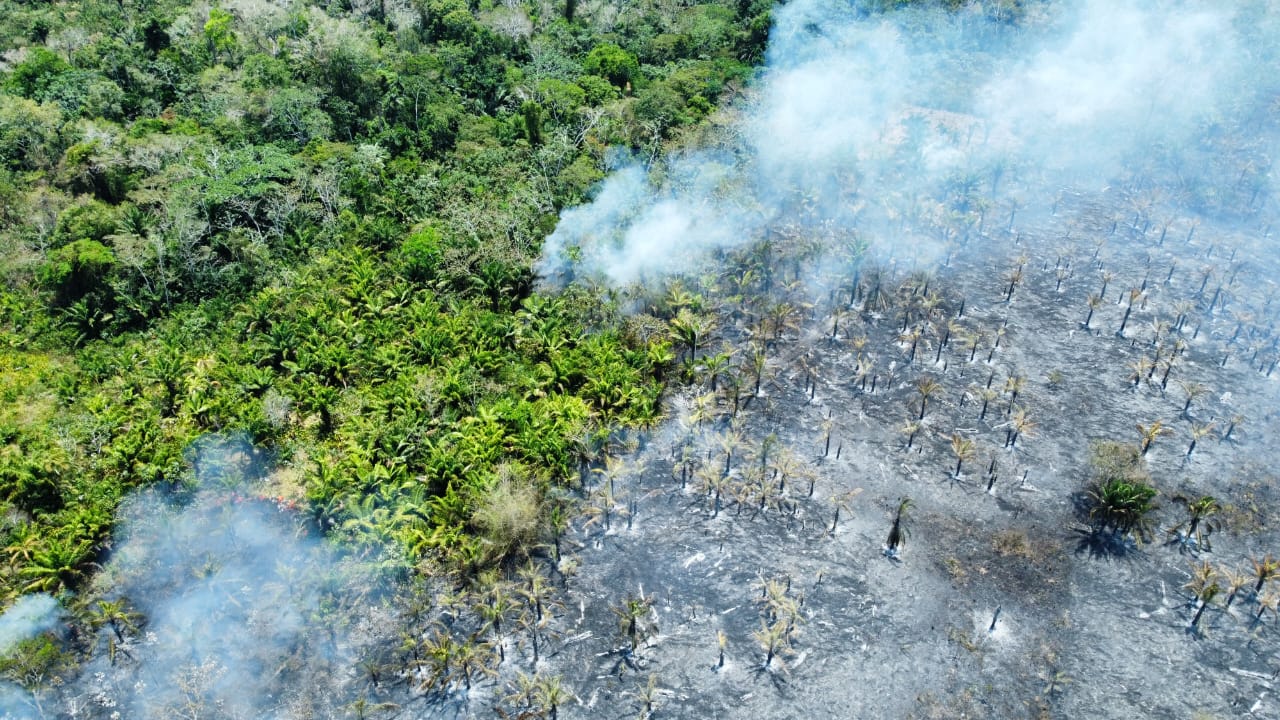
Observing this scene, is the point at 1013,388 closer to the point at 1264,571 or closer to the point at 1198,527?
the point at 1198,527

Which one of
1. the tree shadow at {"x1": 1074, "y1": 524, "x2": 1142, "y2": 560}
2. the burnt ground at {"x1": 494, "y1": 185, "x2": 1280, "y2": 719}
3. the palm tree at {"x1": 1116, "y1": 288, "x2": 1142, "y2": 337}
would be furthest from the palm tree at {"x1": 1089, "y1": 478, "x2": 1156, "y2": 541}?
the palm tree at {"x1": 1116, "y1": 288, "x2": 1142, "y2": 337}

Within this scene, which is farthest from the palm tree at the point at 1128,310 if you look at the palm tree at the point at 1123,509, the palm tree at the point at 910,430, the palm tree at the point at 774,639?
the palm tree at the point at 774,639

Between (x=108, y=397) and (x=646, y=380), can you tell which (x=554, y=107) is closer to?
(x=646, y=380)

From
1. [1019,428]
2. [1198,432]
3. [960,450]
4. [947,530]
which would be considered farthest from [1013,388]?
[947,530]

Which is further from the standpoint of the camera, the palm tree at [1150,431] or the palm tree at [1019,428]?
the palm tree at [1019,428]

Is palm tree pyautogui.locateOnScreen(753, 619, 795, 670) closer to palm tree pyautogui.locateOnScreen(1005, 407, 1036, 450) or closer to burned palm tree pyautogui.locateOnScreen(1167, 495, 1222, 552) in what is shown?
palm tree pyautogui.locateOnScreen(1005, 407, 1036, 450)

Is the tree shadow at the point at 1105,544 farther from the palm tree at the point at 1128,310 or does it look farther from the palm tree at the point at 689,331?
the palm tree at the point at 689,331
